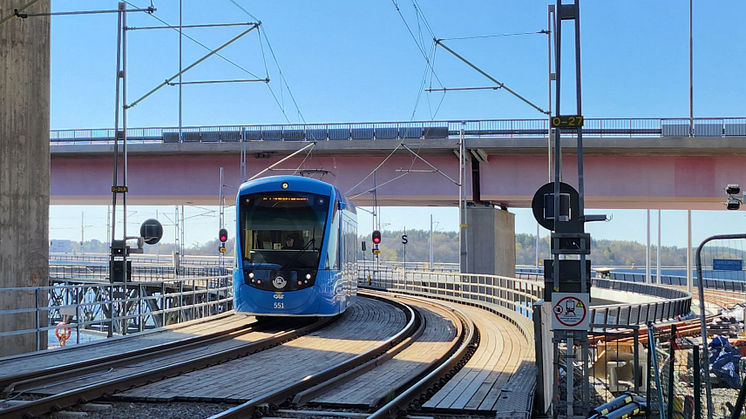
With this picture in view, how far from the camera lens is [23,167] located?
48.7 feet

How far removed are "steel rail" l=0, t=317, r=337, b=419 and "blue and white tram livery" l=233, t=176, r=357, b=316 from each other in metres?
1.89

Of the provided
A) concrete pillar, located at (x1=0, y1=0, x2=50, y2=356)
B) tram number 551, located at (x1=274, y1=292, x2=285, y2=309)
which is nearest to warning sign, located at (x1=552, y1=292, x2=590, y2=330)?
tram number 551, located at (x1=274, y1=292, x2=285, y2=309)

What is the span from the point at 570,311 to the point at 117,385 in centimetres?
550

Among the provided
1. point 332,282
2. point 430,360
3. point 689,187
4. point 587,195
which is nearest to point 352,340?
point 332,282

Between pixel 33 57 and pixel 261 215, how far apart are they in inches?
216

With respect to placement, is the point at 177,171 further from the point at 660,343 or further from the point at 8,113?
the point at 660,343

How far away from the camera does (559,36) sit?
32.4 feet

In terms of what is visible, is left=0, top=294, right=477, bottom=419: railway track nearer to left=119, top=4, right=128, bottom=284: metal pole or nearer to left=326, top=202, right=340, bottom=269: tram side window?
left=326, top=202, right=340, bottom=269: tram side window

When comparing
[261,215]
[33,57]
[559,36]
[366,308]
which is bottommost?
[366,308]

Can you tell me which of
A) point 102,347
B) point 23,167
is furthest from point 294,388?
point 23,167

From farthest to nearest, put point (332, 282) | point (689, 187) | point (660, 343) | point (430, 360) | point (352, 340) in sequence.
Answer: point (689, 187)
point (332, 282)
point (352, 340)
point (430, 360)
point (660, 343)

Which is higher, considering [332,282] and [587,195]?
[587,195]

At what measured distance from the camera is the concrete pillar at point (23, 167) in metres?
14.5

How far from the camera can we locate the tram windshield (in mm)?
17219
